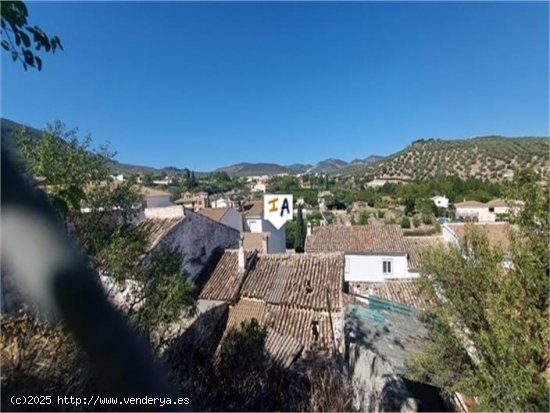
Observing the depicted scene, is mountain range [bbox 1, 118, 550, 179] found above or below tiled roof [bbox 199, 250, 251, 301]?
above

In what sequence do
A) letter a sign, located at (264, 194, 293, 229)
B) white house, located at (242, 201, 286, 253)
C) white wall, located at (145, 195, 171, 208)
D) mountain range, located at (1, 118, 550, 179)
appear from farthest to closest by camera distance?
mountain range, located at (1, 118, 550, 179) → white house, located at (242, 201, 286, 253) → white wall, located at (145, 195, 171, 208) → letter a sign, located at (264, 194, 293, 229)

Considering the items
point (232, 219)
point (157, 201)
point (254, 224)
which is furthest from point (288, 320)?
point (254, 224)

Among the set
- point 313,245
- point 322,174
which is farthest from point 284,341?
point 322,174

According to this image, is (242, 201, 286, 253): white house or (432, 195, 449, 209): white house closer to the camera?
(242, 201, 286, 253): white house

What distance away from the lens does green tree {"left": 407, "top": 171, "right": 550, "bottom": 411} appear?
19.1 feet

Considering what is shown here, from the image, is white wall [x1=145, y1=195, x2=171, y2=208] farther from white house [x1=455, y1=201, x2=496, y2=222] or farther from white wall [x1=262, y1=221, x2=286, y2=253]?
white house [x1=455, y1=201, x2=496, y2=222]

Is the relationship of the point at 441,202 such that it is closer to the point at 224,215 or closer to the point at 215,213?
the point at 224,215

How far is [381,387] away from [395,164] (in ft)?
364

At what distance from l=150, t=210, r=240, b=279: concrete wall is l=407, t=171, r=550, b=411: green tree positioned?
8.62m

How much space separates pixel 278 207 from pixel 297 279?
837 centimetres

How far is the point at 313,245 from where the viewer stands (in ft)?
87.1

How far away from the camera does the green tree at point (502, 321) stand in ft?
19.1

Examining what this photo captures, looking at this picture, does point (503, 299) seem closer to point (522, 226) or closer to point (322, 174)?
point (522, 226)

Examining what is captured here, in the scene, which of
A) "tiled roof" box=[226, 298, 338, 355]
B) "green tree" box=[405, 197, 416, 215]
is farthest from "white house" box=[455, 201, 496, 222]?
"tiled roof" box=[226, 298, 338, 355]
